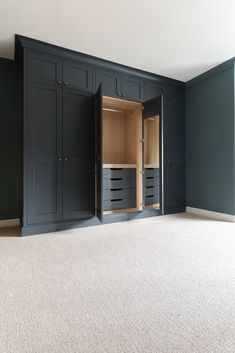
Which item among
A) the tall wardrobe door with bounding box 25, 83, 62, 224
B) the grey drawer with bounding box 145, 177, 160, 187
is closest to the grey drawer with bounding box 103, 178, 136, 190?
the grey drawer with bounding box 145, 177, 160, 187

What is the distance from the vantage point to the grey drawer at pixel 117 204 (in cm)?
326

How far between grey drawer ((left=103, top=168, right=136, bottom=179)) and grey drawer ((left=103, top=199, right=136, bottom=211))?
1.24ft

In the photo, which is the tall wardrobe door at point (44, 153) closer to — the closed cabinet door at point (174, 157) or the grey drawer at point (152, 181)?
the grey drawer at point (152, 181)

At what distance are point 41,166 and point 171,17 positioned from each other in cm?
228

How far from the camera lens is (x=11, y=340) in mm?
984

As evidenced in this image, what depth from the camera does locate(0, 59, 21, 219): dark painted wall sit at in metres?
3.06

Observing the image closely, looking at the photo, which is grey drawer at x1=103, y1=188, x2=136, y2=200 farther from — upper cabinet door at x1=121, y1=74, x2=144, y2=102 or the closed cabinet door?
upper cabinet door at x1=121, y1=74, x2=144, y2=102

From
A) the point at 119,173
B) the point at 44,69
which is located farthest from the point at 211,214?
the point at 44,69

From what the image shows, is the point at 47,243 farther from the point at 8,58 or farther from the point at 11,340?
the point at 8,58

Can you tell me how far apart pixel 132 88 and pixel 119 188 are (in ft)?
5.43

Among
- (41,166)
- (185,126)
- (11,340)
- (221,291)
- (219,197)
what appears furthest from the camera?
(185,126)

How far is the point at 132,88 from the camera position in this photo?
3.50m

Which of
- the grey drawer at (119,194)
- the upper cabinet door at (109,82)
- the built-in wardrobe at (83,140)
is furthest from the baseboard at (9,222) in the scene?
the upper cabinet door at (109,82)

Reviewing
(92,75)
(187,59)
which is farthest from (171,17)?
(92,75)
